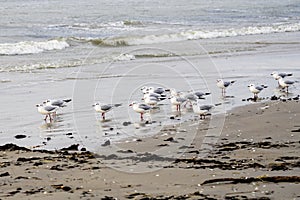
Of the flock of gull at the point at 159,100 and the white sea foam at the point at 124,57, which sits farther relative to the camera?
the white sea foam at the point at 124,57

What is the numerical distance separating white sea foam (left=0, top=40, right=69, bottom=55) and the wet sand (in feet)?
49.5

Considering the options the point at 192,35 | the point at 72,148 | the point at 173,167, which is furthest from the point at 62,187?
the point at 192,35

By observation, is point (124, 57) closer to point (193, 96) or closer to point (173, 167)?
point (193, 96)

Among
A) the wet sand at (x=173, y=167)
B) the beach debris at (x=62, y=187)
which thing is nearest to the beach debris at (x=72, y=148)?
the wet sand at (x=173, y=167)

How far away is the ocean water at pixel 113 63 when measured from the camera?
1034cm

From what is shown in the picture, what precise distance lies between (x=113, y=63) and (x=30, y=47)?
20.2ft

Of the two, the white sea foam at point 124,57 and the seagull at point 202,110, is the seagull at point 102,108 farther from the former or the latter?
the white sea foam at point 124,57

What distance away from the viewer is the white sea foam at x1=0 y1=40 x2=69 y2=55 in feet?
76.3

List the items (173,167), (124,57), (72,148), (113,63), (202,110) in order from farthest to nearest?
1. (124,57)
2. (113,63)
3. (202,110)
4. (72,148)
5. (173,167)

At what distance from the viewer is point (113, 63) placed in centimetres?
1920

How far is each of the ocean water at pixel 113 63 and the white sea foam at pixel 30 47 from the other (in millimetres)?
40

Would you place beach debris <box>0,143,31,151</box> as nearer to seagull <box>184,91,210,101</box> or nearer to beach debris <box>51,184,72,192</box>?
beach debris <box>51,184,72,192</box>

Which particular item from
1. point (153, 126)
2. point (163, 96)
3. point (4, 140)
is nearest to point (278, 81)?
point (163, 96)

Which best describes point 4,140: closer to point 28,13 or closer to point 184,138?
point 184,138
